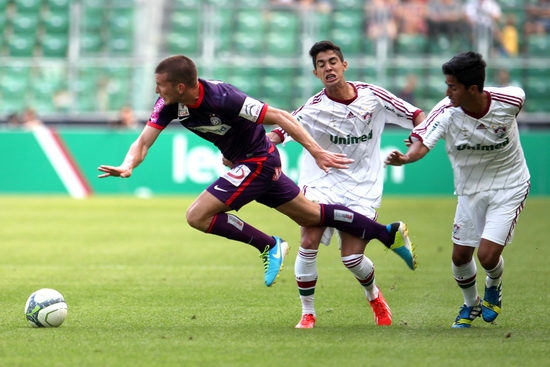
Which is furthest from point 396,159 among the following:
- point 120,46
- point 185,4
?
point 185,4

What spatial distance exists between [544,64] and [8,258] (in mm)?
16699

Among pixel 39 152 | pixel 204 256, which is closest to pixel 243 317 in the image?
pixel 204 256

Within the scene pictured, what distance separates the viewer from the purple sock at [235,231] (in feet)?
29.0

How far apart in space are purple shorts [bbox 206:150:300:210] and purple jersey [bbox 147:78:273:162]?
101 millimetres

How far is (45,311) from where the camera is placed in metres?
8.45

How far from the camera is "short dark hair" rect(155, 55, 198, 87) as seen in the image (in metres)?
8.39

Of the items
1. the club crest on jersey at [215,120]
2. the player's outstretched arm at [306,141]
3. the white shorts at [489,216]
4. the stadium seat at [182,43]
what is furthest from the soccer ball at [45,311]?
the stadium seat at [182,43]

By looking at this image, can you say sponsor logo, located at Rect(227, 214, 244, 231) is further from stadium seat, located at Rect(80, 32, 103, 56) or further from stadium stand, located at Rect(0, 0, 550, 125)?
stadium seat, located at Rect(80, 32, 103, 56)

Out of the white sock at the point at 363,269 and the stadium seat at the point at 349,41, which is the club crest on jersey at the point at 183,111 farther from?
the stadium seat at the point at 349,41

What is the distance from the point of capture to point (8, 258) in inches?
563

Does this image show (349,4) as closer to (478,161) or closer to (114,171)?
(478,161)

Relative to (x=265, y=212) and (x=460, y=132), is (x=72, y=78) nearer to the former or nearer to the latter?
(x=265, y=212)

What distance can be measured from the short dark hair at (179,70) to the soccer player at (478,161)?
1.67 metres

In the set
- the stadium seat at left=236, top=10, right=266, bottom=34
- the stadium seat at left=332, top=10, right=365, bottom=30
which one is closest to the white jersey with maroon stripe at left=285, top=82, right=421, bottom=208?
the stadium seat at left=332, top=10, right=365, bottom=30
